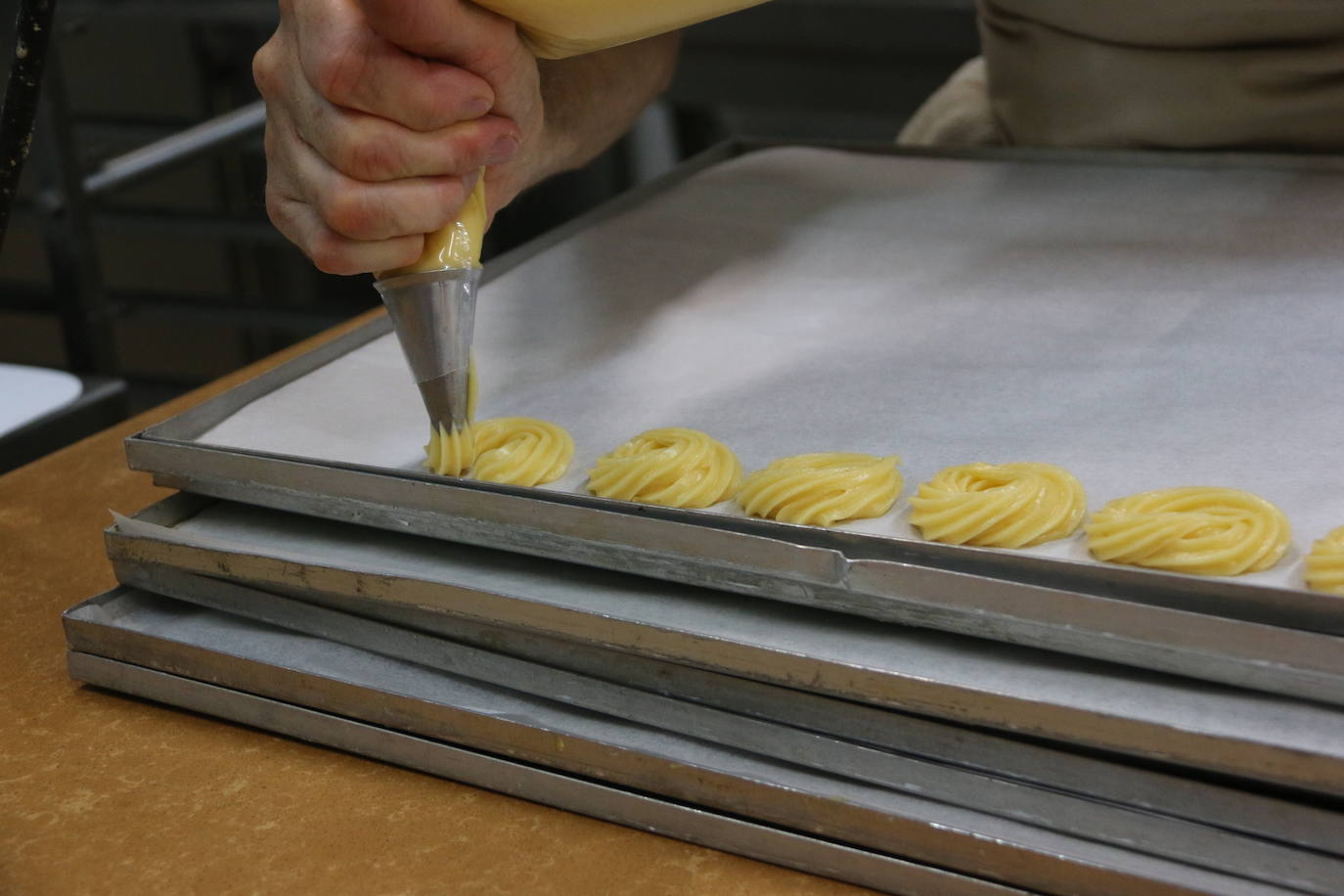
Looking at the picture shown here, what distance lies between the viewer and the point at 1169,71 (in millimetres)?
1909

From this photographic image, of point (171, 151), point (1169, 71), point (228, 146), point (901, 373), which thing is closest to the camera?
point (901, 373)

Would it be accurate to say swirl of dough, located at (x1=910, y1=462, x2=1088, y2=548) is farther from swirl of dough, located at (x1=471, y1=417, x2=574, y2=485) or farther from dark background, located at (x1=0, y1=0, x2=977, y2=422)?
dark background, located at (x1=0, y1=0, x2=977, y2=422)

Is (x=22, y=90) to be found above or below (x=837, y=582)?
above

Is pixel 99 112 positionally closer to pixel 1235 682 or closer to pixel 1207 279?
pixel 1207 279

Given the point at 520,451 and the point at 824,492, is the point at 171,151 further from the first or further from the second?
the point at 824,492

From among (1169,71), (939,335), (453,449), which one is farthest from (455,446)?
(1169,71)

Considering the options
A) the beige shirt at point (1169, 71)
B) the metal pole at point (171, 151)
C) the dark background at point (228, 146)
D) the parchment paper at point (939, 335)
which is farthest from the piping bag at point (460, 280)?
the metal pole at point (171, 151)

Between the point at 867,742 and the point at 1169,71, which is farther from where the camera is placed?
the point at 1169,71

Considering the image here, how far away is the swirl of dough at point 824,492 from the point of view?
1.13m

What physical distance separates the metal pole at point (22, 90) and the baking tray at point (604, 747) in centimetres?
38

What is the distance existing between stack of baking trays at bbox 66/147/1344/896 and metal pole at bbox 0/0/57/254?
0.26 metres

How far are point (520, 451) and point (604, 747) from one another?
37 cm

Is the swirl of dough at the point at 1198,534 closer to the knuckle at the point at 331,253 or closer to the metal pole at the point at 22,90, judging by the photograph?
the knuckle at the point at 331,253

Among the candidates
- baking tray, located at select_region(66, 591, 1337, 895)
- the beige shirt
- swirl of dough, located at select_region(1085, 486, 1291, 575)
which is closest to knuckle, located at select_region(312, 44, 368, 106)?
baking tray, located at select_region(66, 591, 1337, 895)
